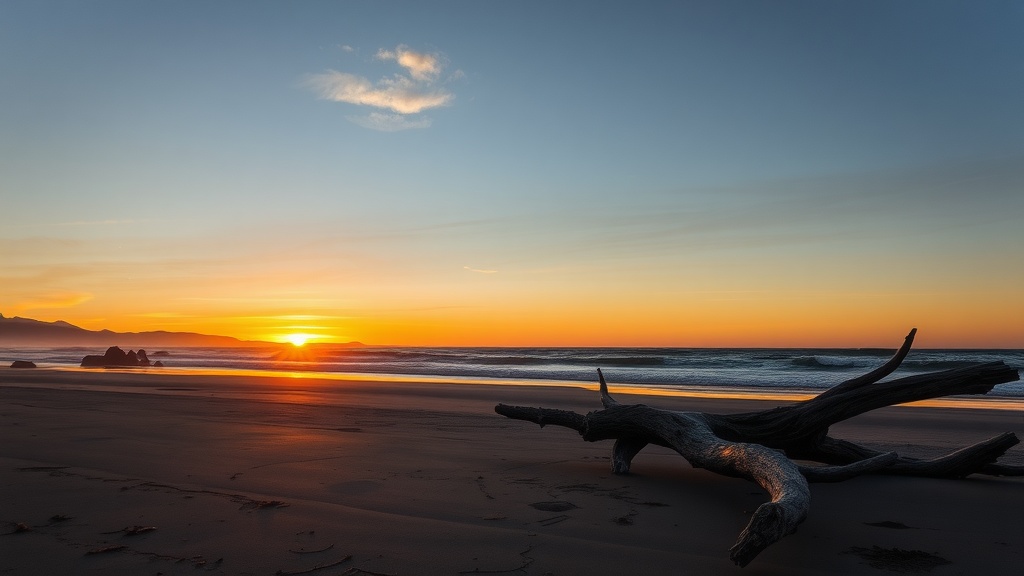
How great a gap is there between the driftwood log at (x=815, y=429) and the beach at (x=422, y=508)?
0.19m

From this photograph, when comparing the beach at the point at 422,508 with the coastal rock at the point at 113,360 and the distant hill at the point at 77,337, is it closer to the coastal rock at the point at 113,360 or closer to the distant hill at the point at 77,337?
the coastal rock at the point at 113,360

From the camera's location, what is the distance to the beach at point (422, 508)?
3.05 meters

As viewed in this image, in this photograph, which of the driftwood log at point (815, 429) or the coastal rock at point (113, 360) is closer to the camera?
the driftwood log at point (815, 429)

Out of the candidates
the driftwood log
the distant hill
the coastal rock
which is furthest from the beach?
the distant hill

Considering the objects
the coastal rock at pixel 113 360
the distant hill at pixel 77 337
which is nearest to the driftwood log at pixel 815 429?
the coastal rock at pixel 113 360

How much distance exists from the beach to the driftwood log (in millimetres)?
192

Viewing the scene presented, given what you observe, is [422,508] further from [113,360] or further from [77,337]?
[77,337]

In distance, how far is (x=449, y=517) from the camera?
3803 mm

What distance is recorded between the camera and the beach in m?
3.05

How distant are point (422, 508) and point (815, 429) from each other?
3199mm

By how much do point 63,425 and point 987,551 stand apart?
9.16m

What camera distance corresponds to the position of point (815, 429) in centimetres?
500

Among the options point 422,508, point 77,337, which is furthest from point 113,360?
point 77,337

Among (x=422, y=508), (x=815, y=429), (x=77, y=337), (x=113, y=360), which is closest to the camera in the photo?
(x=422, y=508)
